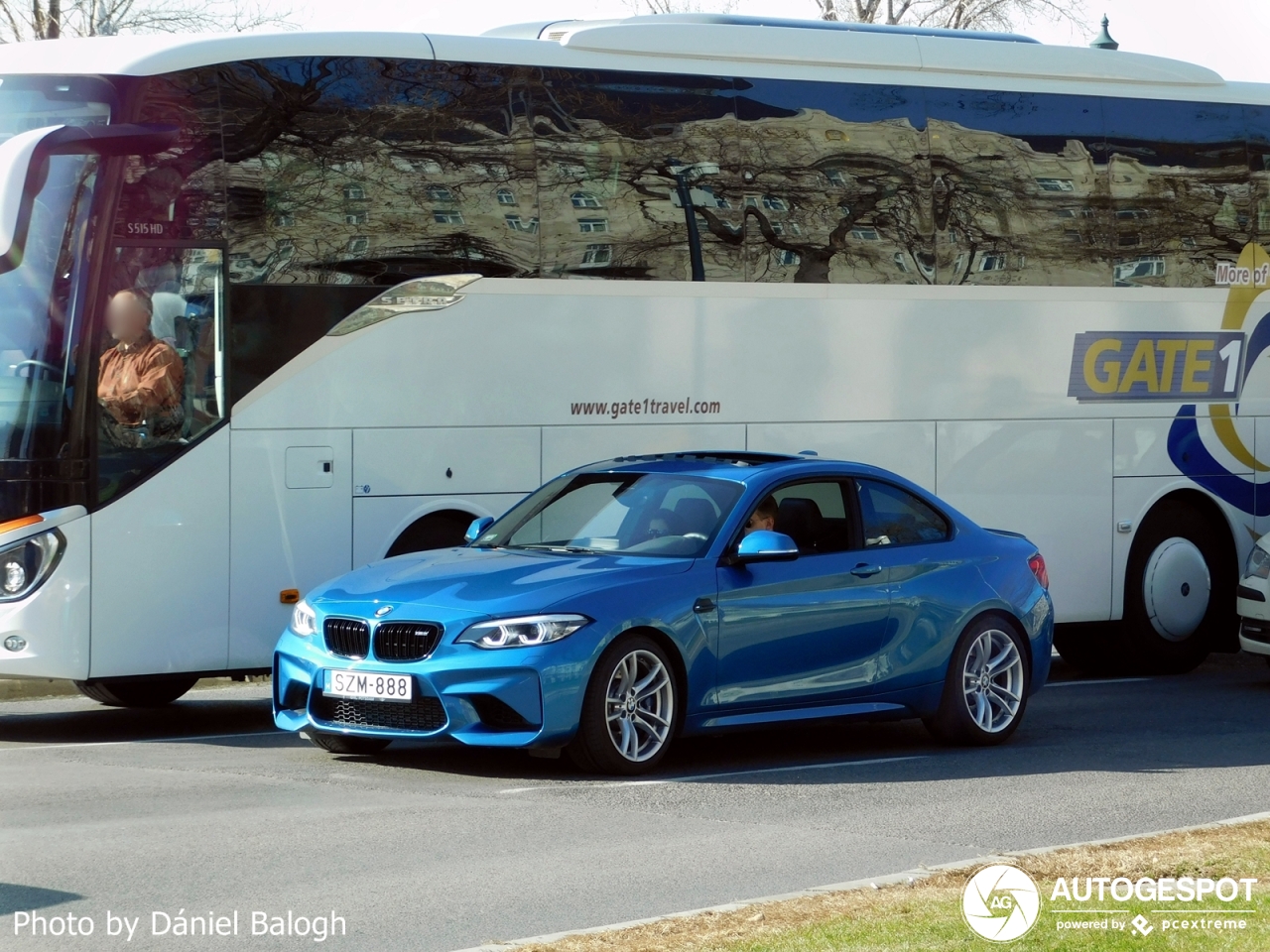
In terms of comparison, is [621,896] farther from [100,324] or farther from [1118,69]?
[1118,69]

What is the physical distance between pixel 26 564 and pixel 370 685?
265cm

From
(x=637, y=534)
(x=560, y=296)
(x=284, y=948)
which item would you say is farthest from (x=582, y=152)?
(x=284, y=948)

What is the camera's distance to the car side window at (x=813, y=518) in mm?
11469

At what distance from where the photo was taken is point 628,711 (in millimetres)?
10367

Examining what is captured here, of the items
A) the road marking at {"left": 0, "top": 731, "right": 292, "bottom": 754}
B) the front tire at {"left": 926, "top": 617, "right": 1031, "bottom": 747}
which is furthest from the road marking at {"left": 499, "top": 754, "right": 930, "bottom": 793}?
the road marking at {"left": 0, "top": 731, "right": 292, "bottom": 754}

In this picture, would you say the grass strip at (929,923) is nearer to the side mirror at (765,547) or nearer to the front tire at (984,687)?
the side mirror at (765,547)

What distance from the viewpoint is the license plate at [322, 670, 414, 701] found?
33.2ft

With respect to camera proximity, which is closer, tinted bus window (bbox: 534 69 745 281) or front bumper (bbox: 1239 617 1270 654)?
tinted bus window (bbox: 534 69 745 281)

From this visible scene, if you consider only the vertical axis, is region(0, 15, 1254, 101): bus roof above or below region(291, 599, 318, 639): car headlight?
above

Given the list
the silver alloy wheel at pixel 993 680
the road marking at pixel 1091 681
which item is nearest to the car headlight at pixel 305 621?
the silver alloy wheel at pixel 993 680

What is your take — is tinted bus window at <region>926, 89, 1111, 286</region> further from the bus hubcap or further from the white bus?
the bus hubcap

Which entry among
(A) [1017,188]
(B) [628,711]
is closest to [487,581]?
(B) [628,711]

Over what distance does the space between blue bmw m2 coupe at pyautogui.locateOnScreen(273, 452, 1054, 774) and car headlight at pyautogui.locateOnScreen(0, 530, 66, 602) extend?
5.59ft

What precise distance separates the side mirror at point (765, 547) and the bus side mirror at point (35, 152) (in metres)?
4.23
